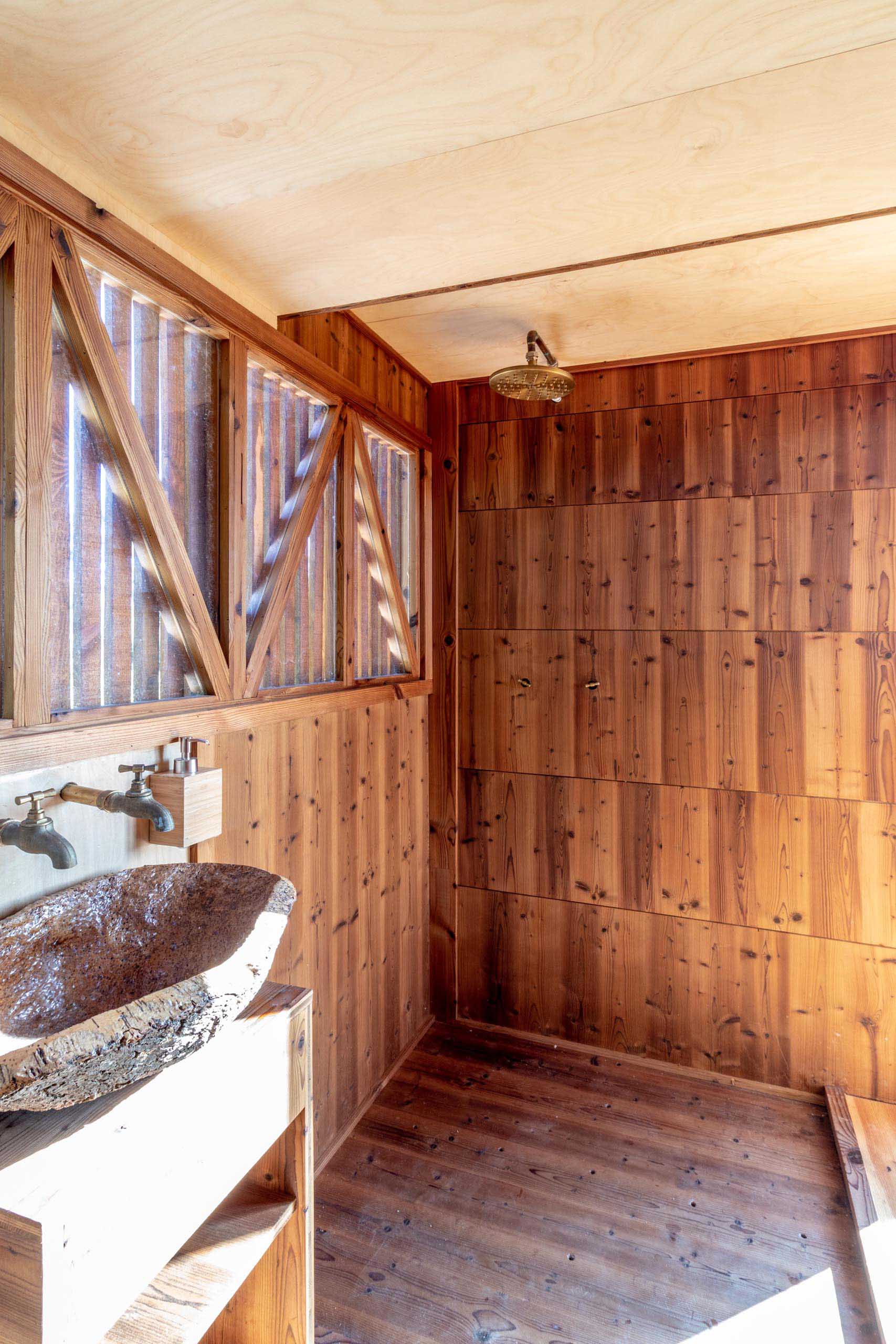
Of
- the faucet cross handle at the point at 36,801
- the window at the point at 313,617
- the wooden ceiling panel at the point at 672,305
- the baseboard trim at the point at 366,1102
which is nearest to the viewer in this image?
the faucet cross handle at the point at 36,801

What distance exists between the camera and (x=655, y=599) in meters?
2.66

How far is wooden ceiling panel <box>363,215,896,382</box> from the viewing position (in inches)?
72.2

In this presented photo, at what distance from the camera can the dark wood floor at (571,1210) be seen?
1694 millimetres

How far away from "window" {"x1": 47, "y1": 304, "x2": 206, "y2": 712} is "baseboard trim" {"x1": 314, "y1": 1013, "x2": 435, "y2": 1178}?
1.51 metres

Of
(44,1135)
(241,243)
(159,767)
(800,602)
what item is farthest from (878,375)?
(44,1135)

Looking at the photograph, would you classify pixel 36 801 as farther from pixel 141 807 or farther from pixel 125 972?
pixel 125 972

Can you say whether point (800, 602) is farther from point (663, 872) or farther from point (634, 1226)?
point (634, 1226)

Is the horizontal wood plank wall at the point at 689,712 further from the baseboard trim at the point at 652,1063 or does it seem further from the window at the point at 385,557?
the window at the point at 385,557

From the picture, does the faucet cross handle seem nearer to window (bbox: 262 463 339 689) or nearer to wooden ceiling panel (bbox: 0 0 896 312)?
window (bbox: 262 463 339 689)

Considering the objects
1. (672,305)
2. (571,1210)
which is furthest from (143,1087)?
(672,305)

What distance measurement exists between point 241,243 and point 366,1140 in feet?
8.22

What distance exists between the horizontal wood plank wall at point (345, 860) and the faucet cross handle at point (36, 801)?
464 mm

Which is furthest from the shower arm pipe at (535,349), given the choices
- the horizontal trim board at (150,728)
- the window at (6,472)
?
the window at (6,472)

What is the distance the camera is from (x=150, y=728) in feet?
4.91
